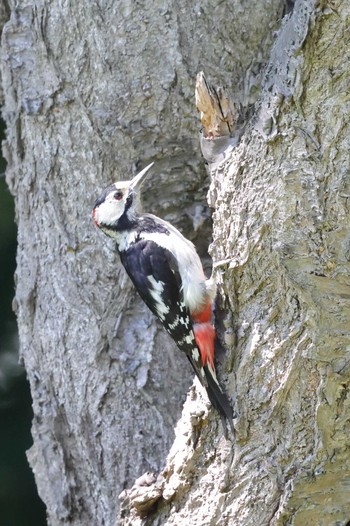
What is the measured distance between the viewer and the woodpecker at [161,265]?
2.93 meters

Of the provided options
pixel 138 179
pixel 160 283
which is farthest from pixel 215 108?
pixel 160 283

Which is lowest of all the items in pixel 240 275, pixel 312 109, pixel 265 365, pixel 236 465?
pixel 236 465

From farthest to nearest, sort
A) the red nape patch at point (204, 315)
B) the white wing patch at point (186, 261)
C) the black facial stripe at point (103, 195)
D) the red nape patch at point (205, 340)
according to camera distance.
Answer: the black facial stripe at point (103, 195) → the white wing patch at point (186, 261) → the red nape patch at point (204, 315) → the red nape patch at point (205, 340)

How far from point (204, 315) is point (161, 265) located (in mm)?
329

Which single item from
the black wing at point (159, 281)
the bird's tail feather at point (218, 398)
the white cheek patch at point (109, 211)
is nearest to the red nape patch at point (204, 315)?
the black wing at point (159, 281)

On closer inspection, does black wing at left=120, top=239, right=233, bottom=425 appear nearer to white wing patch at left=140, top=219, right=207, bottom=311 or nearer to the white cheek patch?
white wing patch at left=140, top=219, right=207, bottom=311

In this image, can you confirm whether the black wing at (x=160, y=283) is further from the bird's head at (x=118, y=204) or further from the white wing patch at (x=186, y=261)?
the bird's head at (x=118, y=204)

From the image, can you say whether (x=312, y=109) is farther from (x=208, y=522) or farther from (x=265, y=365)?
(x=208, y=522)

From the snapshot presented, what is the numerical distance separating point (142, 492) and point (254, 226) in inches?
36.7

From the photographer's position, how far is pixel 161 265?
124 inches

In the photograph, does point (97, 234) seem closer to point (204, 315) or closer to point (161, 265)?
point (161, 265)

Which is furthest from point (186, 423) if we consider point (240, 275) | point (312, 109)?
point (312, 109)

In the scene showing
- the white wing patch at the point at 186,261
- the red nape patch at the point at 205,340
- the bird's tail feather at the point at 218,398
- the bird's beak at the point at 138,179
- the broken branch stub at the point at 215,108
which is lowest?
the bird's tail feather at the point at 218,398

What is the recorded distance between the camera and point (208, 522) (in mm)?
2660
